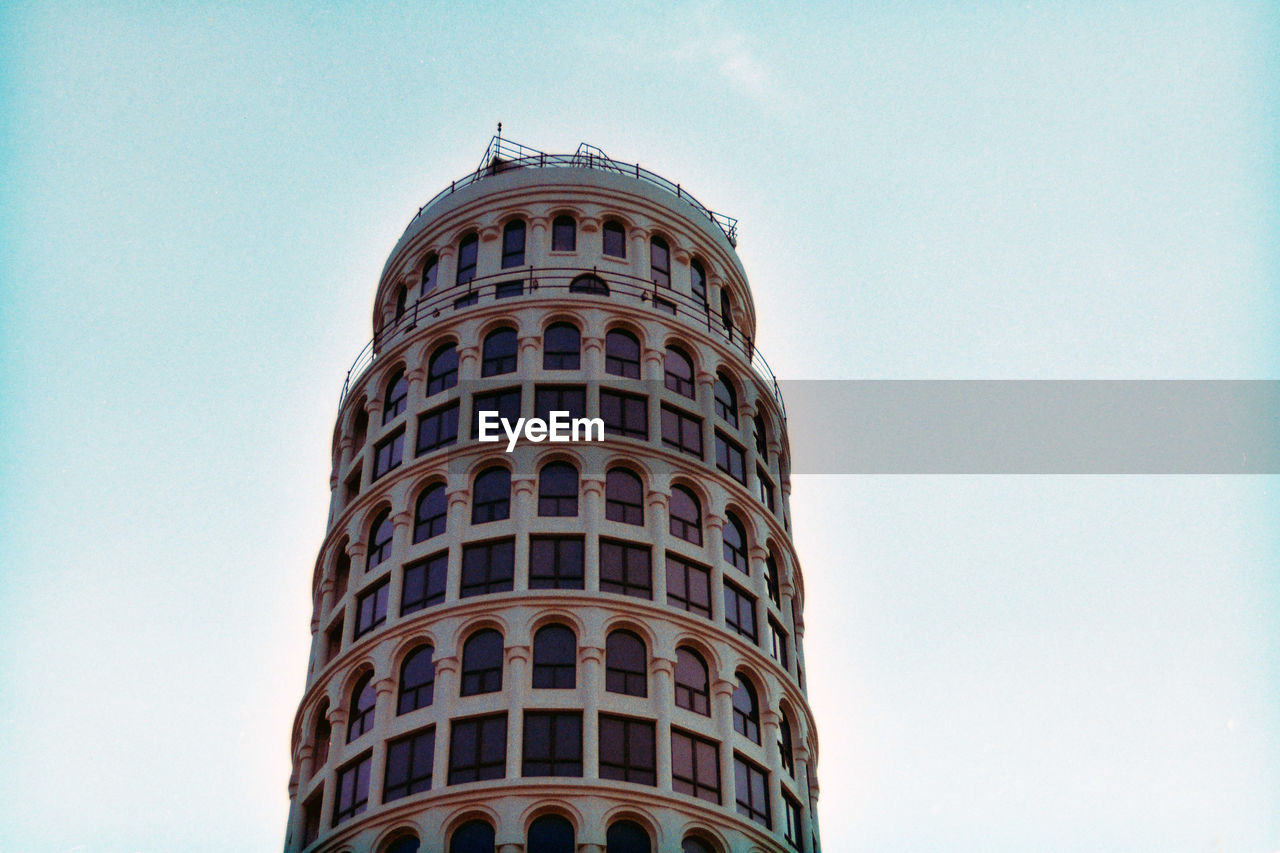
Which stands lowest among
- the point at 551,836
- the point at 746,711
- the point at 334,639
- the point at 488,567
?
the point at 551,836

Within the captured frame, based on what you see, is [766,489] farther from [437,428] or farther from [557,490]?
[437,428]

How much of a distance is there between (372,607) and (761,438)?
1741cm

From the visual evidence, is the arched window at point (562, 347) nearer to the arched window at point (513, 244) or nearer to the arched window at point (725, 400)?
the arched window at point (513, 244)

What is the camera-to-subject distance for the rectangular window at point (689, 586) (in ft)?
181

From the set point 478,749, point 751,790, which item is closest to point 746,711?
point 751,790

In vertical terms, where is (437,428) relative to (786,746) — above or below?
above

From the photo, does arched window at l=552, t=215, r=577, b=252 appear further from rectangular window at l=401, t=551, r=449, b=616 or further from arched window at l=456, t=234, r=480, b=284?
rectangular window at l=401, t=551, r=449, b=616

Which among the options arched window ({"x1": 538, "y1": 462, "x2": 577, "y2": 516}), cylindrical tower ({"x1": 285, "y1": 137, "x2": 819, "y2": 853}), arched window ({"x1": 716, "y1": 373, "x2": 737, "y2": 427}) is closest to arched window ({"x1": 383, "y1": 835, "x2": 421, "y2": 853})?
cylindrical tower ({"x1": 285, "y1": 137, "x2": 819, "y2": 853})

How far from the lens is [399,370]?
209 ft

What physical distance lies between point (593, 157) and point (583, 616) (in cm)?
2518

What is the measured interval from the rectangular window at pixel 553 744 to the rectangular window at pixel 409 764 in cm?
312

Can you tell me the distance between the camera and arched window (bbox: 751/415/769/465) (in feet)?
211

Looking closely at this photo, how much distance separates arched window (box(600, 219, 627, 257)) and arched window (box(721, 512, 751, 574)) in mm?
12787

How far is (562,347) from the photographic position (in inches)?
2410
